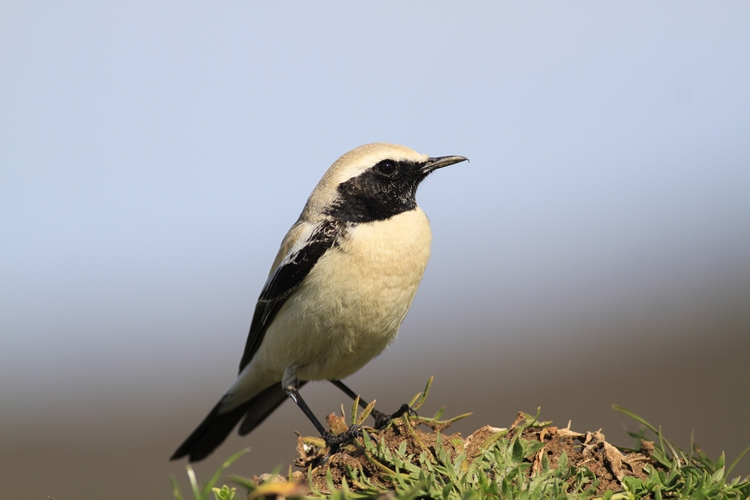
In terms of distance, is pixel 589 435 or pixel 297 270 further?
pixel 297 270

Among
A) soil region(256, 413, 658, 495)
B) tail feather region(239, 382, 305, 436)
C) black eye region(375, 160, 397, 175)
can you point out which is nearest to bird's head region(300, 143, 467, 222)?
black eye region(375, 160, 397, 175)

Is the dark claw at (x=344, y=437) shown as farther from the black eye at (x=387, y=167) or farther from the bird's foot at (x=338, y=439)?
the black eye at (x=387, y=167)

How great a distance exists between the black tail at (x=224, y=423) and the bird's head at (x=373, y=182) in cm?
186

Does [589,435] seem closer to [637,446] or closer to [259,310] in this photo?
[637,446]

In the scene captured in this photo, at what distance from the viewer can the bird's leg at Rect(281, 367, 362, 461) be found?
3.66 meters

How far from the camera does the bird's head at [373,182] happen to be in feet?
19.5

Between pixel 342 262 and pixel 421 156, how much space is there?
1428 millimetres

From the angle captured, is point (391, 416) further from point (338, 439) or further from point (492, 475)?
point (492, 475)

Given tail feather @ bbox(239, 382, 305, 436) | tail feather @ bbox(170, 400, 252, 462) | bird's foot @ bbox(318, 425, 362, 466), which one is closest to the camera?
bird's foot @ bbox(318, 425, 362, 466)

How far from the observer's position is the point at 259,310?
6.30 metres

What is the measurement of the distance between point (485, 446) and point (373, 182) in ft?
10.4

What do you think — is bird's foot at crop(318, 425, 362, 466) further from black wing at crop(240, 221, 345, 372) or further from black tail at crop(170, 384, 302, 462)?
black tail at crop(170, 384, 302, 462)

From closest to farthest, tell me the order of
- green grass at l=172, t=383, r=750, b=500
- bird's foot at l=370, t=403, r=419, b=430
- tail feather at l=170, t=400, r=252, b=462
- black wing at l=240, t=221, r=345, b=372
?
green grass at l=172, t=383, r=750, b=500
bird's foot at l=370, t=403, r=419, b=430
black wing at l=240, t=221, r=345, b=372
tail feather at l=170, t=400, r=252, b=462

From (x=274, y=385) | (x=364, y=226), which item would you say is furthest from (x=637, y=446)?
(x=274, y=385)
